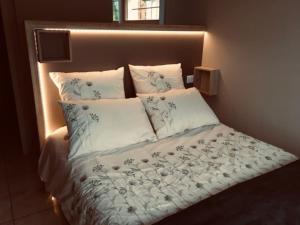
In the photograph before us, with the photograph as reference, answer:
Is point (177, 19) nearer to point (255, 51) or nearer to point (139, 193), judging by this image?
point (255, 51)

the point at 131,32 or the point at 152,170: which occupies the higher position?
the point at 131,32

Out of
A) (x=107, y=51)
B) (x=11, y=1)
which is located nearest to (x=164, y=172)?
(x=107, y=51)

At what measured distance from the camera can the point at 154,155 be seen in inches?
66.1

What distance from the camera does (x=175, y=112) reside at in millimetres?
2014

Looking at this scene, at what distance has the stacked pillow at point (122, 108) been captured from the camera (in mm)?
1693

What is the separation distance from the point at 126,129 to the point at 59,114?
66cm

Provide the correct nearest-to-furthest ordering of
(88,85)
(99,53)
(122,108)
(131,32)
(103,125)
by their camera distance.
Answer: (103,125), (122,108), (88,85), (99,53), (131,32)

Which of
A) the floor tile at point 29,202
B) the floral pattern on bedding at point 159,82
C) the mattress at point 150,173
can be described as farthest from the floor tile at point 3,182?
the floral pattern on bedding at point 159,82

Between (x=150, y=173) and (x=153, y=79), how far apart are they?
1050 mm

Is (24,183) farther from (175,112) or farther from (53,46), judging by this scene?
(175,112)

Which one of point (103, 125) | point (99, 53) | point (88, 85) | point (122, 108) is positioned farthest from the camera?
point (99, 53)

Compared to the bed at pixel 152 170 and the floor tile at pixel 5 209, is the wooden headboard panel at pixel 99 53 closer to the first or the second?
the bed at pixel 152 170

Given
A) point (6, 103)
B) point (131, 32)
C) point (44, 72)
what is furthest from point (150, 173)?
point (6, 103)

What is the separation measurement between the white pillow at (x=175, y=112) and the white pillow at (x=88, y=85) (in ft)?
0.81
